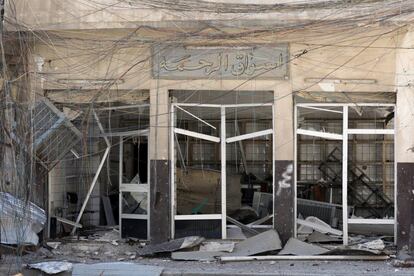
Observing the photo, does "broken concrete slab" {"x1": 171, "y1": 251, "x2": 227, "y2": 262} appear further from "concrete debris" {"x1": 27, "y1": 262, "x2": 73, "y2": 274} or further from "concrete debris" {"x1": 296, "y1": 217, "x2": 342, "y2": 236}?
"concrete debris" {"x1": 27, "y1": 262, "x2": 73, "y2": 274}

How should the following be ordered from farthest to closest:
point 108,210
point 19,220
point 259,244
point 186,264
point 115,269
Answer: point 108,210, point 259,244, point 186,264, point 19,220, point 115,269

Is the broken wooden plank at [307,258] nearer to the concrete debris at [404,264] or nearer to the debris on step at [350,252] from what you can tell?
the debris on step at [350,252]

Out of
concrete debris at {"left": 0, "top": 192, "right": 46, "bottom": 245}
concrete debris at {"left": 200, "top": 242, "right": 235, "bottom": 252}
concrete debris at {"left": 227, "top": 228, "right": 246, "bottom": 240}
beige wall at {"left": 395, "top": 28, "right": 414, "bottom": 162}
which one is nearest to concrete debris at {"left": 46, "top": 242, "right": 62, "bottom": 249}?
concrete debris at {"left": 0, "top": 192, "right": 46, "bottom": 245}

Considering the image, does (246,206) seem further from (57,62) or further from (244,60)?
(57,62)

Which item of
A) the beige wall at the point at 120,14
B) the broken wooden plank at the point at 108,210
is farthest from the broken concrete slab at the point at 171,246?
the beige wall at the point at 120,14

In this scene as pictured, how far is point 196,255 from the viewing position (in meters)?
10.8

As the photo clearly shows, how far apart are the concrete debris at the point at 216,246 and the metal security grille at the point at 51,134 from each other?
3.03 metres

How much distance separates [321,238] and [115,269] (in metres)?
3.87

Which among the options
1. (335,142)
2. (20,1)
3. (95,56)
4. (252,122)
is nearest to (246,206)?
(252,122)

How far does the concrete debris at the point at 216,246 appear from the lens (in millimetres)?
11046

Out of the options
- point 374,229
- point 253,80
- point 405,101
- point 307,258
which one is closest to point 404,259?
point 374,229

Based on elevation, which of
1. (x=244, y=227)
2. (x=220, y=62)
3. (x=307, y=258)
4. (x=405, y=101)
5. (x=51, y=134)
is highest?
(x=220, y=62)

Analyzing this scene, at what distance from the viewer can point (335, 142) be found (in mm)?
15141

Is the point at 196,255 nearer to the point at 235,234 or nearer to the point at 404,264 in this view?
the point at 235,234
